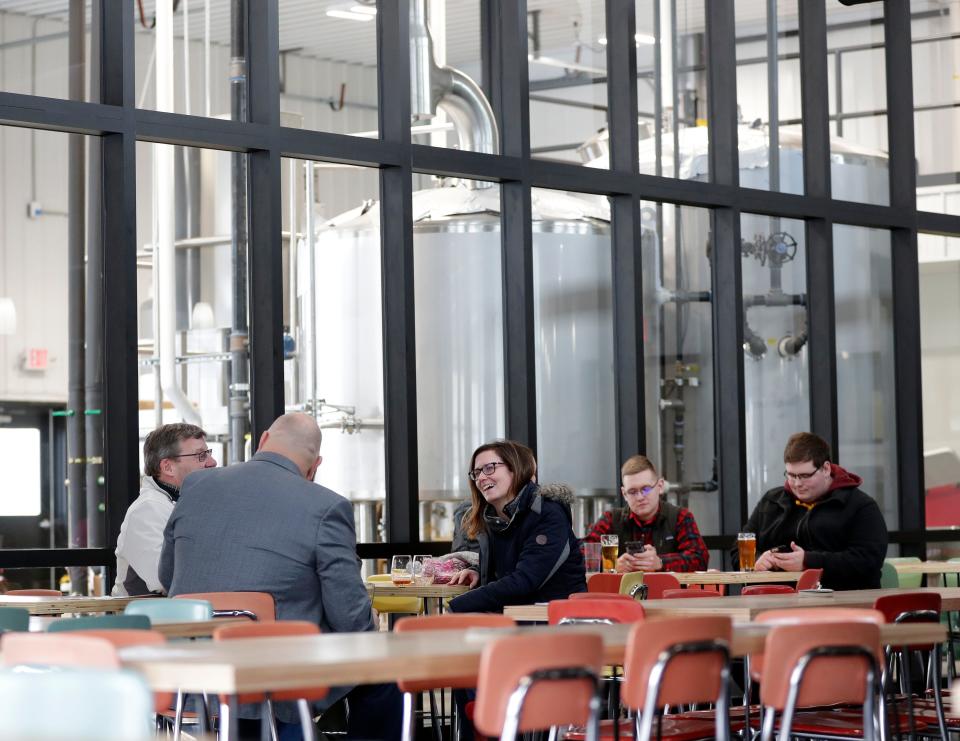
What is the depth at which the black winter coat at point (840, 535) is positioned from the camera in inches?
243

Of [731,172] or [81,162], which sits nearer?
[81,162]

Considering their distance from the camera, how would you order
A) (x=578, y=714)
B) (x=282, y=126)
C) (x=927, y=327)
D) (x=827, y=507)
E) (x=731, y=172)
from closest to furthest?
(x=578, y=714) → (x=827, y=507) → (x=282, y=126) → (x=731, y=172) → (x=927, y=327)

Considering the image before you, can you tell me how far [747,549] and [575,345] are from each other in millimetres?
1966

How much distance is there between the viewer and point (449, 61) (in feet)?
24.8

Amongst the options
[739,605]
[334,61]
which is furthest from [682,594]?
[334,61]

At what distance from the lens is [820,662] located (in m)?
3.44

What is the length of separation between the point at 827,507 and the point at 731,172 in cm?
270

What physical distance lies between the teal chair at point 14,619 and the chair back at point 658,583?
2.53 m

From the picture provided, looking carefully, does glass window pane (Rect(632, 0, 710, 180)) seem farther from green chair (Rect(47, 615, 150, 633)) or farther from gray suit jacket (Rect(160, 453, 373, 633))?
green chair (Rect(47, 615, 150, 633))

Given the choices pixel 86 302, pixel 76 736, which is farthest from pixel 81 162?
pixel 76 736

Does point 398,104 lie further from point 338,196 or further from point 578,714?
point 578,714

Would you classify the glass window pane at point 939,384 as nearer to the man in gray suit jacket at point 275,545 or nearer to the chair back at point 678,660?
the man in gray suit jacket at point 275,545

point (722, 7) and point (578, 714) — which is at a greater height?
point (722, 7)

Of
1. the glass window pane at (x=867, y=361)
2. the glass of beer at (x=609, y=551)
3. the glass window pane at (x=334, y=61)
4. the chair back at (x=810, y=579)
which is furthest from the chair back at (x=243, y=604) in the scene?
the glass window pane at (x=867, y=361)
